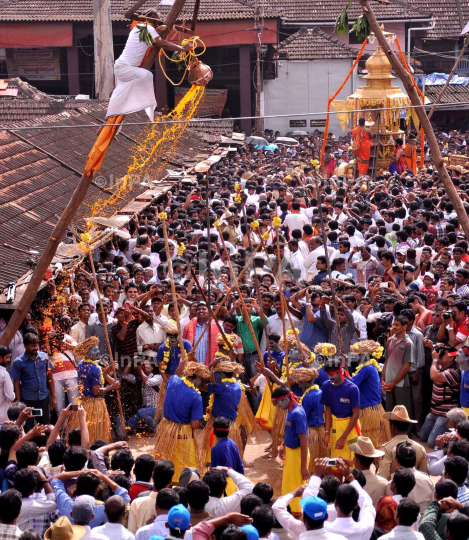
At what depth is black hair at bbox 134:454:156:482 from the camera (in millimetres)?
6453

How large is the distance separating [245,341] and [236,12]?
2450cm

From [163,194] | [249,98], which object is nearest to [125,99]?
[163,194]

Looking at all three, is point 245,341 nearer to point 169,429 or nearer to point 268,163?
point 169,429

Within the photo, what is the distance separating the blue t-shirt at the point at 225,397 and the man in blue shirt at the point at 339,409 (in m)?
0.78

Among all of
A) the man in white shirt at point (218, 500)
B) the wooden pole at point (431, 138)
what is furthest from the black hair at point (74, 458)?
the wooden pole at point (431, 138)

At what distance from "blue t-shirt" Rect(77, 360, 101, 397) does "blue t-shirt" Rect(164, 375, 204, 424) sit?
1.04 m

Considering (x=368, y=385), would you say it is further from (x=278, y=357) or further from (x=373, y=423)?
(x=278, y=357)

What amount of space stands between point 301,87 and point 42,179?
2203 centimetres

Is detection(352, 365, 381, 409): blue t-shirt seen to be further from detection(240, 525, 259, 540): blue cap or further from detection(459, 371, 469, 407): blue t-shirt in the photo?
detection(240, 525, 259, 540): blue cap

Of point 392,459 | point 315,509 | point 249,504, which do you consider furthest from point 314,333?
point 315,509

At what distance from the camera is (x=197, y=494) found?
19.1 ft

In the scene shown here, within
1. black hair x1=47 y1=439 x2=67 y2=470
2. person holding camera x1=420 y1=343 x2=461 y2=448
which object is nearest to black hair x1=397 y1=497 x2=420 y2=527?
black hair x1=47 y1=439 x2=67 y2=470

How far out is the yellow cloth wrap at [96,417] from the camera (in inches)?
355

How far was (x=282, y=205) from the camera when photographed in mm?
16250
